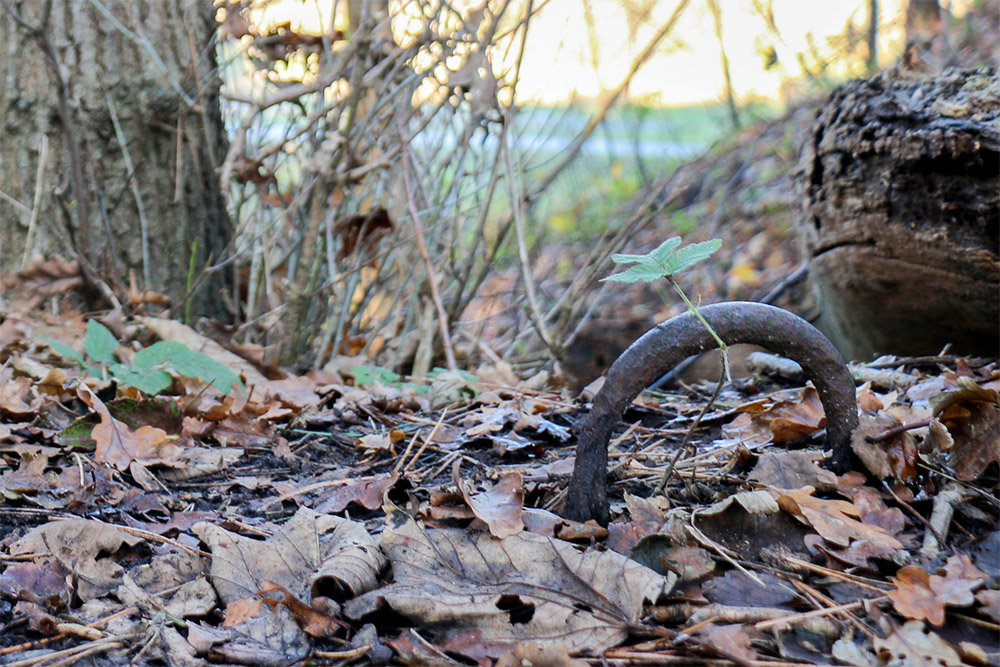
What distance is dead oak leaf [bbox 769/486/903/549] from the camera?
1.35m

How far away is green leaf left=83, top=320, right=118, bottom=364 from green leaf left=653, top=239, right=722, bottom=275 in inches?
72.3

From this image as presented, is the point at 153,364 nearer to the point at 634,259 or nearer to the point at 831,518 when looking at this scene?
the point at 634,259

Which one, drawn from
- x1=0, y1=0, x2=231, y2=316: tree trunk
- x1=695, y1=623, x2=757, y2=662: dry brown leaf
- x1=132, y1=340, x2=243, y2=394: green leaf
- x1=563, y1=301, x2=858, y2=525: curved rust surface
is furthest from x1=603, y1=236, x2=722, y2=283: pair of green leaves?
x1=0, y1=0, x2=231, y2=316: tree trunk

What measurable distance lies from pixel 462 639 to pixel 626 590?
0.28 meters

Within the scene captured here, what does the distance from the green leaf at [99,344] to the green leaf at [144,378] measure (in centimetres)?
13

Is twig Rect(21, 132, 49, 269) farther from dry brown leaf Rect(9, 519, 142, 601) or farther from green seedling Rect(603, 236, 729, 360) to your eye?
green seedling Rect(603, 236, 729, 360)

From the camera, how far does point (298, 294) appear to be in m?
3.12

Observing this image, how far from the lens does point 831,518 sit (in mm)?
1396

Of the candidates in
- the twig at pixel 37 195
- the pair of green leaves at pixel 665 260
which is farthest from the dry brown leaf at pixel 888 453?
the twig at pixel 37 195

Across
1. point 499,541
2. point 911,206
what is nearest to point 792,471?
point 499,541

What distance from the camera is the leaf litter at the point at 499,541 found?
1161mm

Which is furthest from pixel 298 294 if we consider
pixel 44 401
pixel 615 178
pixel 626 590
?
pixel 615 178

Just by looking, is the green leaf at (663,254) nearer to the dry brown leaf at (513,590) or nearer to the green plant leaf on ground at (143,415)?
the dry brown leaf at (513,590)

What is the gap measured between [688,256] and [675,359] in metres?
0.20
